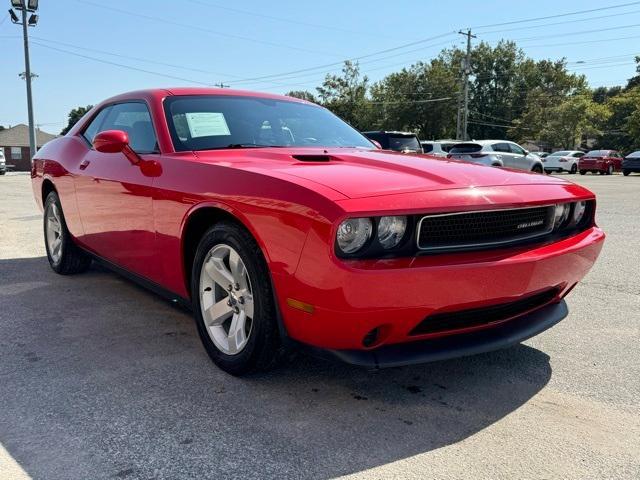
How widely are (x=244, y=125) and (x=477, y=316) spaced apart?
1.94m

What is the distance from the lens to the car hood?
243 cm

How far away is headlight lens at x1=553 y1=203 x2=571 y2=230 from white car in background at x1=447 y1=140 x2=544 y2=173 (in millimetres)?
15459

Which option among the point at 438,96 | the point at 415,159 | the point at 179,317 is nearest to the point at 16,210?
the point at 179,317

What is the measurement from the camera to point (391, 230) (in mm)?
2324

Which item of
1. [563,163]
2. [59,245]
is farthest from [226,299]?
[563,163]

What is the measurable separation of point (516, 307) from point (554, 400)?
0.47 m

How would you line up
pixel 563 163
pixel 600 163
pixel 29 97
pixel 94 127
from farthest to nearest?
pixel 563 163, pixel 600 163, pixel 29 97, pixel 94 127

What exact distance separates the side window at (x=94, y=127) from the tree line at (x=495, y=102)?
46.9 m

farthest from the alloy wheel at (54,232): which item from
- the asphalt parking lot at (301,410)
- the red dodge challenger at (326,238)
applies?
the red dodge challenger at (326,238)

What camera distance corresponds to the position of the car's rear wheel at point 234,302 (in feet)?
8.46

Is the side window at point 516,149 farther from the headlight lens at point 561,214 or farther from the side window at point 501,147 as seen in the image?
the headlight lens at point 561,214

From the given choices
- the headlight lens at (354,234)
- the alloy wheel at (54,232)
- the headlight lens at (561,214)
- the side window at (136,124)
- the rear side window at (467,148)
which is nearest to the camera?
the headlight lens at (354,234)

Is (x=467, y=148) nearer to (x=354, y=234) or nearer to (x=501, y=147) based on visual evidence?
(x=501, y=147)

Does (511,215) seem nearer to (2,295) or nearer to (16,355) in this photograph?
(16,355)
